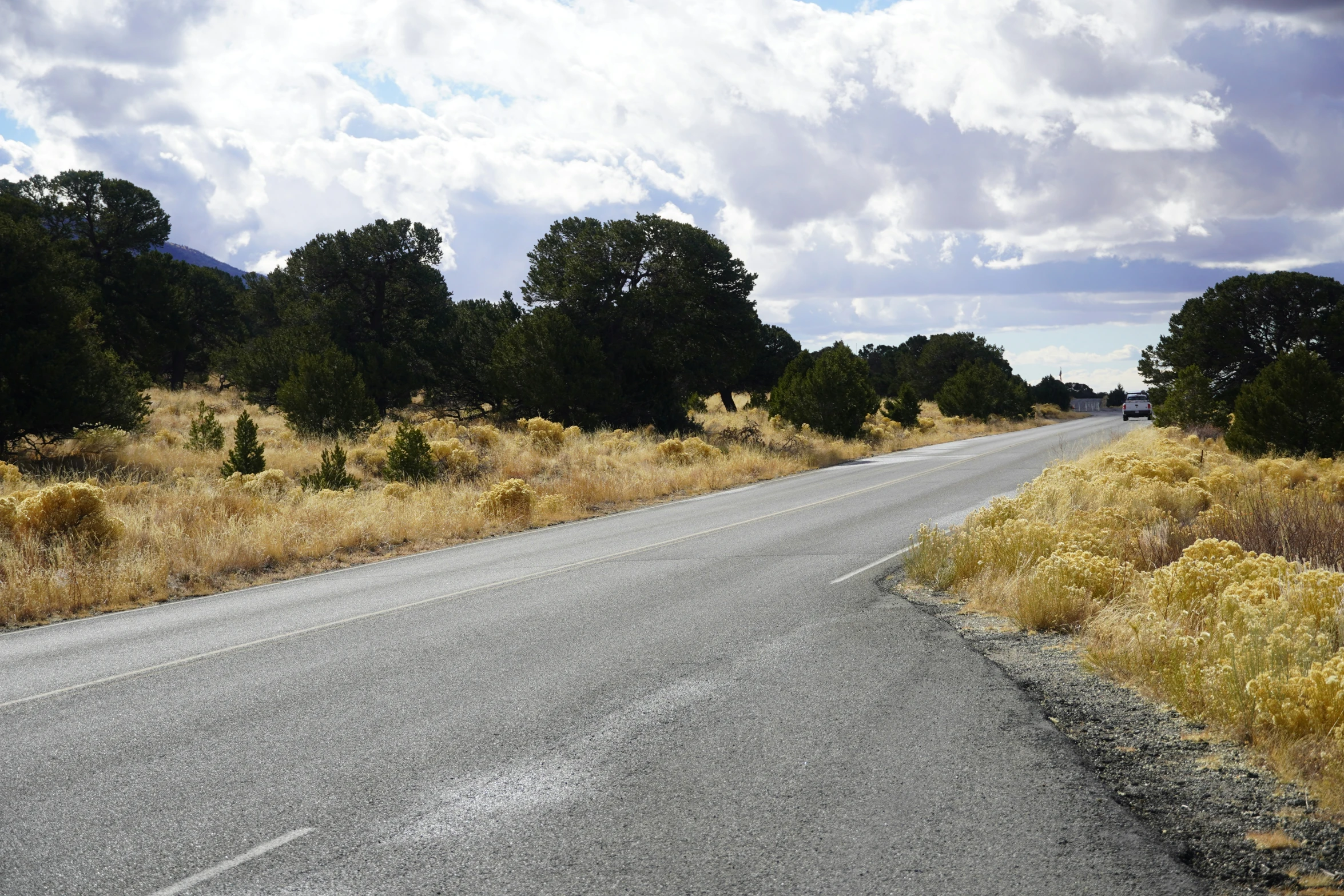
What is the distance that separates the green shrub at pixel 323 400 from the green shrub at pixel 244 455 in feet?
25.0

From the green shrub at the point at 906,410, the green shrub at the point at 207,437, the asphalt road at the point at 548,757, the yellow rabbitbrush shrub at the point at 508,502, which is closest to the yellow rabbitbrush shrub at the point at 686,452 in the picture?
the yellow rabbitbrush shrub at the point at 508,502

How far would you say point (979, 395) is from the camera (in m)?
58.5

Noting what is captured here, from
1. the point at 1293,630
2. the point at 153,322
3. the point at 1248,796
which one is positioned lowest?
the point at 1248,796

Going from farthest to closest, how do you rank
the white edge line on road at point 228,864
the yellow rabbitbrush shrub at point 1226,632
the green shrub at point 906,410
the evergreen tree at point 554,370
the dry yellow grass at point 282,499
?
the green shrub at point 906,410, the evergreen tree at point 554,370, the dry yellow grass at point 282,499, the yellow rabbitbrush shrub at point 1226,632, the white edge line on road at point 228,864

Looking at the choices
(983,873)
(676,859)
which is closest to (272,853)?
(676,859)

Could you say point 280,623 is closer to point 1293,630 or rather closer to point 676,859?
point 676,859

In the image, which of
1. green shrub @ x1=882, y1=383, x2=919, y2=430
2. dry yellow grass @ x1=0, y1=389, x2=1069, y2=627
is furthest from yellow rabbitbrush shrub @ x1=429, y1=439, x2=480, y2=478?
green shrub @ x1=882, y1=383, x2=919, y2=430

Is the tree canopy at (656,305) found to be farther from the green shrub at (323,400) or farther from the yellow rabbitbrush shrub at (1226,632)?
the yellow rabbitbrush shrub at (1226,632)

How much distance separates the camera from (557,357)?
107ft

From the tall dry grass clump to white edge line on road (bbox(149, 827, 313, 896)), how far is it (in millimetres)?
4606

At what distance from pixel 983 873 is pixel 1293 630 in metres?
3.37

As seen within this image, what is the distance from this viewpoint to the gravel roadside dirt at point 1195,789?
140 inches

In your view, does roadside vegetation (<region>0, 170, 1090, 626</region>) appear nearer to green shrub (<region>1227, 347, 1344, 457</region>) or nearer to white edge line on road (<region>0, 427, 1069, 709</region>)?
white edge line on road (<region>0, 427, 1069, 709</region>)

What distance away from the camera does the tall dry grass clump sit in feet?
Answer: 15.2
